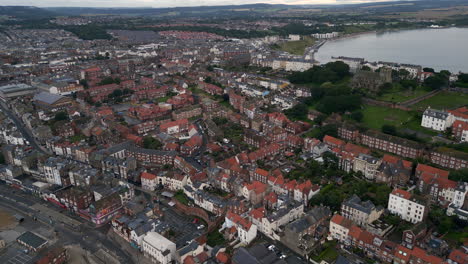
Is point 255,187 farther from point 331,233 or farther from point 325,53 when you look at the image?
point 325,53

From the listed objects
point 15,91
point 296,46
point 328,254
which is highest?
point 15,91

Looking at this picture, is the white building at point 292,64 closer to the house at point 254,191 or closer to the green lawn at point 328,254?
the house at point 254,191

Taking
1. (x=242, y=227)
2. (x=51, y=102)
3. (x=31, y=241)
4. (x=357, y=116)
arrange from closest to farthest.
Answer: (x=242, y=227)
(x=31, y=241)
(x=357, y=116)
(x=51, y=102)

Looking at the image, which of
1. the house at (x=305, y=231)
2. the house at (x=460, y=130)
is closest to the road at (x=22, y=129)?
the house at (x=305, y=231)

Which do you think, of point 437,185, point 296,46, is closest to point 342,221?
point 437,185

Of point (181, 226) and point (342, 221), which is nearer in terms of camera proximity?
point (342, 221)

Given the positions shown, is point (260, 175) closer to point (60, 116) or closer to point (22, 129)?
point (60, 116)

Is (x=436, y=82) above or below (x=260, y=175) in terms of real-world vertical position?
above
